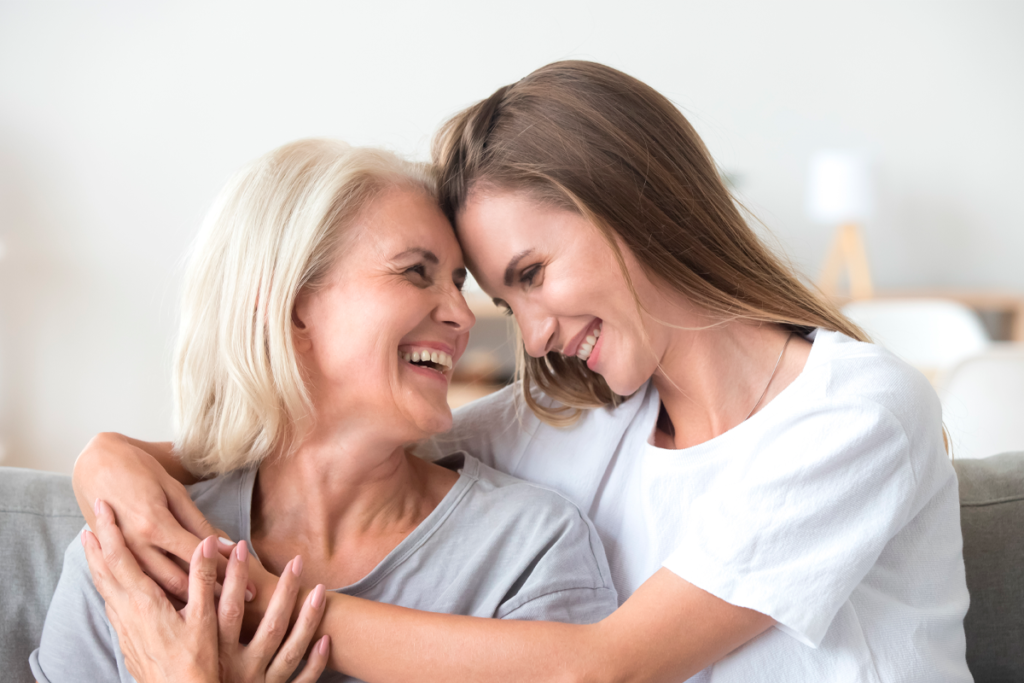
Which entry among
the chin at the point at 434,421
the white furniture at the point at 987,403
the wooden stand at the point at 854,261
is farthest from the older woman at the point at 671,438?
the wooden stand at the point at 854,261

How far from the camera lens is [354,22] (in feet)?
14.4

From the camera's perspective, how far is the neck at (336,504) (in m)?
1.27

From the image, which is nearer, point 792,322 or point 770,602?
point 770,602

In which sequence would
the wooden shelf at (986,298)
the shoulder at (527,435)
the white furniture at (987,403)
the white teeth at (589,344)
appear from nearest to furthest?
the white teeth at (589,344)
the shoulder at (527,435)
the white furniture at (987,403)
the wooden shelf at (986,298)

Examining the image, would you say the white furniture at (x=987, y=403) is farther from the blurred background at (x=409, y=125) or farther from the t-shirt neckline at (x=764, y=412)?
the blurred background at (x=409, y=125)

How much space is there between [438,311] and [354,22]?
362cm

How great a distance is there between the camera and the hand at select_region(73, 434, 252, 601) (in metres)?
1.06

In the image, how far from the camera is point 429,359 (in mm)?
1281

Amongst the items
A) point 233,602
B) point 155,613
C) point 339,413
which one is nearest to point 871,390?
point 339,413

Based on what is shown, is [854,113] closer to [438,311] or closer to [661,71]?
[661,71]

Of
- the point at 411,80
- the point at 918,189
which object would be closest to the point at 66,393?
the point at 411,80

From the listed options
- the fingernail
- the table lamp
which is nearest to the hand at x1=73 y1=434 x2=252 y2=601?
the fingernail

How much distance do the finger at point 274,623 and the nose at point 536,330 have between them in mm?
521

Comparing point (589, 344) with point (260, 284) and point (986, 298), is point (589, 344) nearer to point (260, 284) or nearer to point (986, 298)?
point (260, 284)
